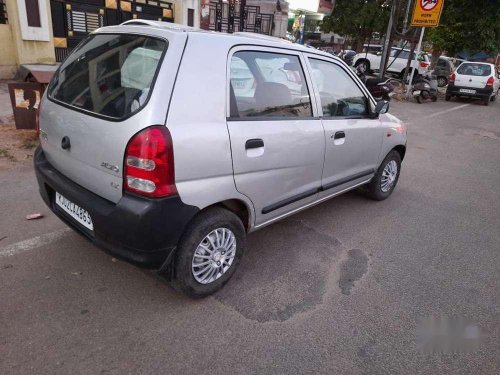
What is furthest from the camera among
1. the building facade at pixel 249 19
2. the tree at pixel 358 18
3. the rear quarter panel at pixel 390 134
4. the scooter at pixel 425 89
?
the tree at pixel 358 18

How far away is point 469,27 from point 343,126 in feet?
62.2

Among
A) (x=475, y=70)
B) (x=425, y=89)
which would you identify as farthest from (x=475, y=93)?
(x=425, y=89)

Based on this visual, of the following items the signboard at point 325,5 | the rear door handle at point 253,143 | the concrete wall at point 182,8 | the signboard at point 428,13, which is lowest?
the rear door handle at point 253,143

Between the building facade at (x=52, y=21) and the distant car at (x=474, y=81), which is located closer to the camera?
the building facade at (x=52, y=21)

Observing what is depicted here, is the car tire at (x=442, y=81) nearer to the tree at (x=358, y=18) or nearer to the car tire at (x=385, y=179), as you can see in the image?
the tree at (x=358, y=18)

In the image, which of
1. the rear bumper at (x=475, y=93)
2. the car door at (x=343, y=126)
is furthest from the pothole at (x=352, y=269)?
the rear bumper at (x=475, y=93)

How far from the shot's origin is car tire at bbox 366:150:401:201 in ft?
14.4

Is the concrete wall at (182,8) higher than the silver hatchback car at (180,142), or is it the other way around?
the concrete wall at (182,8)

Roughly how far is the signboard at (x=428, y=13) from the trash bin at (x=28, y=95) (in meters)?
12.2

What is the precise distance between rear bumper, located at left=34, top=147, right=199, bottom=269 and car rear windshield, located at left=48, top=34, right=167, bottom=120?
509 millimetres

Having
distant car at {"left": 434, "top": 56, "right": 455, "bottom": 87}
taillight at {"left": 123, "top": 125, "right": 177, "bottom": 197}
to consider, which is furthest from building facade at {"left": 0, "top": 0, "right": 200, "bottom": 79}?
distant car at {"left": 434, "top": 56, "right": 455, "bottom": 87}

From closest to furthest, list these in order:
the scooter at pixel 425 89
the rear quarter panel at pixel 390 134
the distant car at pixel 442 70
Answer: the rear quarter panel at pixel 390 134
the scooter at pixel 425 89
the distant car at pixel 442 70

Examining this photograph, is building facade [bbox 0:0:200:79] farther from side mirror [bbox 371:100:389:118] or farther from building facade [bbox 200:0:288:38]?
side mirror [bbox 371:100:389:118]

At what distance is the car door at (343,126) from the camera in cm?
327
